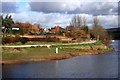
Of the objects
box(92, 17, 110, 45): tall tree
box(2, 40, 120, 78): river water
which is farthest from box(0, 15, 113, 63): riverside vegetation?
box(2, 40, 120, 78): river water

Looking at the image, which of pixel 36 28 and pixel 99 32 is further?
pixel 99 32

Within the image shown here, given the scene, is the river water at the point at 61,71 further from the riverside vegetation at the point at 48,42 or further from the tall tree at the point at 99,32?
the tall tree at the point at 99,32

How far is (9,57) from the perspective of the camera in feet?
74.6

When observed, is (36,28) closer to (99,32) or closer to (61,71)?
(99,32)

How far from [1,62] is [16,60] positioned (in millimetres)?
1582

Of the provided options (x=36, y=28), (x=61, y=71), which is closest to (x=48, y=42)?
(x=36, y=28)

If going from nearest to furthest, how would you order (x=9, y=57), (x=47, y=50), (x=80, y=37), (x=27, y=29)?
(x=9, y=57) → (x=47, y=50) → (x=27, y=29) → (x=80, y=37)

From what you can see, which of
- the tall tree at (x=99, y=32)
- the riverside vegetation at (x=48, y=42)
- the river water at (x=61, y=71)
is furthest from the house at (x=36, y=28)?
the river water at (x=61, y=71)

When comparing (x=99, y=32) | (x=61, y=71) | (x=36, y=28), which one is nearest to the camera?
(x=61, y=71)

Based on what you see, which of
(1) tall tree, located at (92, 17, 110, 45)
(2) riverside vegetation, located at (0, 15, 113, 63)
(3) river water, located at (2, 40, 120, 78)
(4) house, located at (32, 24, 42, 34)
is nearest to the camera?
(3) river water, located at (2, 40, 120, 78)

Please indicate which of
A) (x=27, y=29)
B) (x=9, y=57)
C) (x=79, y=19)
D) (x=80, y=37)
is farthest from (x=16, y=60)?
(x=79, y=19)

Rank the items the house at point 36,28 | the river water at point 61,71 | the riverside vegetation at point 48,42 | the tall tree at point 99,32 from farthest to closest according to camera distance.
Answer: the tall tree at point 99,32 → the house at point 36,28 → the riverside vegetation at point 48,42 → the river water at point 61,71

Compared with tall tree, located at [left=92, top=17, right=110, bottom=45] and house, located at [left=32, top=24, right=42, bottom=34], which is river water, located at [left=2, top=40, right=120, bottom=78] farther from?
tall tree, located at [left=92, top=17, right=110, bottom=45]

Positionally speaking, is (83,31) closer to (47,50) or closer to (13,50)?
(47,50)
